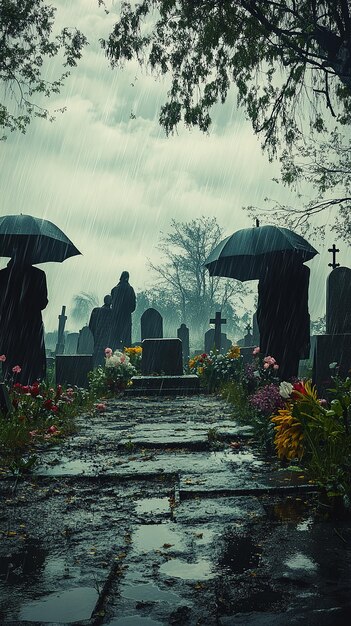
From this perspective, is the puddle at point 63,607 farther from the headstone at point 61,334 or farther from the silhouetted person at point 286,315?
the headstone at point 61,334

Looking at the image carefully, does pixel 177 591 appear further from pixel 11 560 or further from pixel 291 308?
pixel 291 308

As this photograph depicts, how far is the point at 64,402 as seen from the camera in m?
8.17

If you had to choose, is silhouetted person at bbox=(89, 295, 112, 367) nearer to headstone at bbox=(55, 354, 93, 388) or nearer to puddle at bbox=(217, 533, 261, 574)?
headstone at bbox=(55, 354, 93, 388)

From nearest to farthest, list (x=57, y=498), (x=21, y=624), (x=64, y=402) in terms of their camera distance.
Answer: (x=21, y=624) < (x=57, y=498) < (x=64, y=402)

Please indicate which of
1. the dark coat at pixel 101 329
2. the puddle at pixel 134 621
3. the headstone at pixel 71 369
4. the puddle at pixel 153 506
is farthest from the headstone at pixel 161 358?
the puddle at pixel 134 621

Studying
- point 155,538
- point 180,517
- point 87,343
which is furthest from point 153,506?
point 87,343

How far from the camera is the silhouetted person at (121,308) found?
62.4 ft

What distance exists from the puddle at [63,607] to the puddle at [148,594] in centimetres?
12

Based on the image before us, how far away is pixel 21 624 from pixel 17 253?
30.9 ft

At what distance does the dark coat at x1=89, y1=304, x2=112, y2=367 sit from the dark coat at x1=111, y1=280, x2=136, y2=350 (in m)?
0.16

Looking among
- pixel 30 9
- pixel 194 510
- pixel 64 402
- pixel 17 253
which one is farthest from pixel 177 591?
pixel 30 9

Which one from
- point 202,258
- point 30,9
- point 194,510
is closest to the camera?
point 194,510

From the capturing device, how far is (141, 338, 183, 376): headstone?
14.3 meters

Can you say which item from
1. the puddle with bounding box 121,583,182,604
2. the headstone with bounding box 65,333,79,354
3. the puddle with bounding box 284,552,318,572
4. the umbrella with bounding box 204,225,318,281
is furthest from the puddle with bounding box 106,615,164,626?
the headstone with bounding box 65,333,79,354
